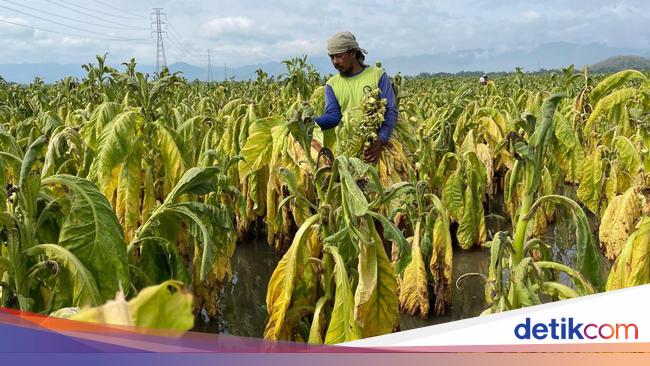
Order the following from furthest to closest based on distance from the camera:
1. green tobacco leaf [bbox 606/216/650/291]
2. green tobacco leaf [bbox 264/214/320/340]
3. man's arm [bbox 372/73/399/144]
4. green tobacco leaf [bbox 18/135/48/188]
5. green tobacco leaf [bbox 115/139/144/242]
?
man's arm [bbox 372/73/399/144], green tobacco leaf [bbox 115/139/144/242], green tobacco leaf [bbox 264/214/320/340], green tobacco leaf [bbox 606/216/650/291], green tobacco leaf [bbox 18/135/48/188]

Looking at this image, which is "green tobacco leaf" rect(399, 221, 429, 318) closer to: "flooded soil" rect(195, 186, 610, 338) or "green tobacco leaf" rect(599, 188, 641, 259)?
"flooded soil" rect(195, 186, 610, 338)

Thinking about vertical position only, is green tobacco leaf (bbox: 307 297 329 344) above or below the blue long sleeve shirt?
below

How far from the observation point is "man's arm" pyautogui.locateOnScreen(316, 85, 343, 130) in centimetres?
366

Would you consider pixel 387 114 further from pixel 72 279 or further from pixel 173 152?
pixel 72 279

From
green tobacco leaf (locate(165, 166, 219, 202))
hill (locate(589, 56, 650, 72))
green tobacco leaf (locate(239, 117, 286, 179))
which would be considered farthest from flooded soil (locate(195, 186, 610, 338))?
hill (locate(589, 56, 650, 72))

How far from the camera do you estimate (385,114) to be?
3.64 meters

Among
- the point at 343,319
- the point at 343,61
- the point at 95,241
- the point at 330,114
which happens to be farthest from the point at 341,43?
the point at 95,241

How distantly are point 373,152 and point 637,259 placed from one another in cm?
141

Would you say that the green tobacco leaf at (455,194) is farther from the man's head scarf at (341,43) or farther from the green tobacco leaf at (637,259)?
the green tobacco leaf at (637,259)

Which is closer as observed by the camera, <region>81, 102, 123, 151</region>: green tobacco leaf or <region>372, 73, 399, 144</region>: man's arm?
<region>81, 102, 123, 151</region>: green tobacco leaf

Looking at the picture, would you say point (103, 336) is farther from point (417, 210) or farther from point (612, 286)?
point (417, 210)

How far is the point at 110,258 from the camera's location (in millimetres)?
1854

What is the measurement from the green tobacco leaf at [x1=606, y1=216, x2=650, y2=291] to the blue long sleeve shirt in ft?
4.90

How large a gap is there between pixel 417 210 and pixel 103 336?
3.65m
